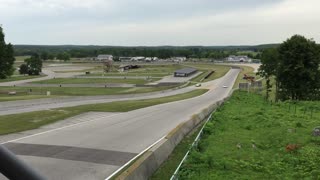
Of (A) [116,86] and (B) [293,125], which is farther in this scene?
(A) [116,86]

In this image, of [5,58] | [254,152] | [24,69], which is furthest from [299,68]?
[24,69]

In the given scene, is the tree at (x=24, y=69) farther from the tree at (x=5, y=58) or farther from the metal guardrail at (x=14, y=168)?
the metal guardrail at (x=14, y=168)

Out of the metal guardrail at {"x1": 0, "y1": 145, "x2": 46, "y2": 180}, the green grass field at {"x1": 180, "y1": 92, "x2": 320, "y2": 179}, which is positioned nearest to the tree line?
the green grass field at {"x1": 180, "y1": 92, "x2": 320, "y2": 179}

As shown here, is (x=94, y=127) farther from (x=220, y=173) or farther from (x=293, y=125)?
(x=220, y=173)

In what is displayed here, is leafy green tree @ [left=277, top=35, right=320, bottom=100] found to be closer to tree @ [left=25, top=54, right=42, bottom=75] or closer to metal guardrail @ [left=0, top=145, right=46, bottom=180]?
metal guardrail @ [left=0, top=145, right=46, bottom=180]

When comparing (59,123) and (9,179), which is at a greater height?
(9,179)

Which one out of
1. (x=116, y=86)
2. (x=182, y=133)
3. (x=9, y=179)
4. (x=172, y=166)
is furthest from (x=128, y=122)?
(x=116, y=86)
